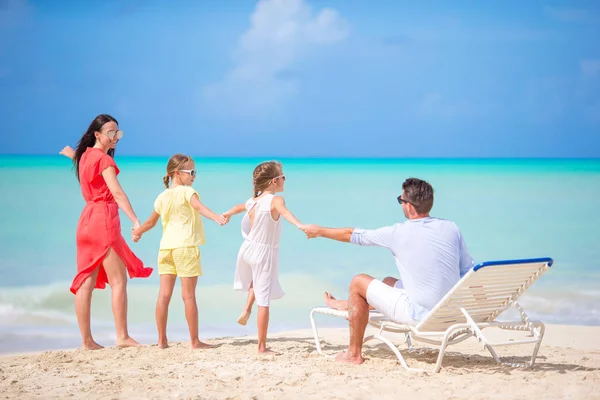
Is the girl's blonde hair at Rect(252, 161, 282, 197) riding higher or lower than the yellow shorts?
higher

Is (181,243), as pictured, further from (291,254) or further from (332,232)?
(291,254)

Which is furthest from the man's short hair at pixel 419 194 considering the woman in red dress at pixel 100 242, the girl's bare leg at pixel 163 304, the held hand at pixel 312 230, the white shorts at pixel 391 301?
the woman in red dress at pixel 100 242

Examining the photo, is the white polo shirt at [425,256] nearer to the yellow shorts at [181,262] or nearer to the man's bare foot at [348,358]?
the man's bare foot at [348,358]

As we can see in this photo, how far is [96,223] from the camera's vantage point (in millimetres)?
6363

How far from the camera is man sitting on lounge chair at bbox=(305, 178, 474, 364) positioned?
5.24 m

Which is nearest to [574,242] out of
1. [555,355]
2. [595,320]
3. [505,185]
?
[595,320]

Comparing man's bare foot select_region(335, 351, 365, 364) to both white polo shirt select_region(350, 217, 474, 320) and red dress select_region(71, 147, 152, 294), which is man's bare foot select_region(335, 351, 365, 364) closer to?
white polo shirt select_region(350, 217, 474, 320)

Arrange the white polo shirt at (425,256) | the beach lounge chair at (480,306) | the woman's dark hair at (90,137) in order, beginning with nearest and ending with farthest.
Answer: the beach lounge chair at (480,306)
the white polo shirt at (425,256)
the woman's dark hair at (90,137)

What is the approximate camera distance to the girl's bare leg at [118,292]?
251 inches

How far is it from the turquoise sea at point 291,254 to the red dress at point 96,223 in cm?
125

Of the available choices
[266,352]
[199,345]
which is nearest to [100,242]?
[199,345]

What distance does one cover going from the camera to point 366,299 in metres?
5.55

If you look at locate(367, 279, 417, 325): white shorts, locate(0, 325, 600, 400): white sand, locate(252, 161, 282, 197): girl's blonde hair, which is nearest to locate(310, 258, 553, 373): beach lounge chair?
Result: locate(367, 279, 417, 325): white shorts

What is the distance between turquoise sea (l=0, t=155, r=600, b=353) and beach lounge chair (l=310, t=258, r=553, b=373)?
9.97 feet
